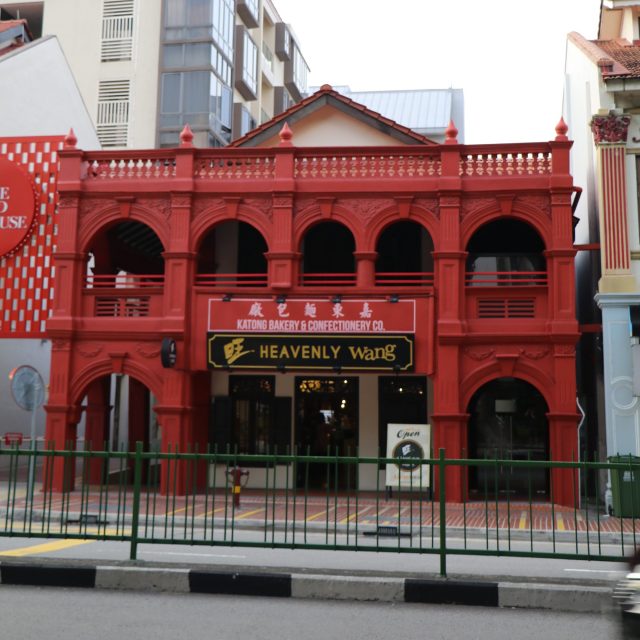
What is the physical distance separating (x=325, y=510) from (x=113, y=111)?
26.5 meters

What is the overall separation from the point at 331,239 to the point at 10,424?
14130 millimetres

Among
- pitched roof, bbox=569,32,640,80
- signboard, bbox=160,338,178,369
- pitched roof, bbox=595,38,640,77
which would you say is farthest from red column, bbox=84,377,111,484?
pitched roof, bbox=595,38,640,77

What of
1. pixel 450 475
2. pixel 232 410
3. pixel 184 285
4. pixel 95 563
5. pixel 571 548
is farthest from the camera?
pixel 232 410

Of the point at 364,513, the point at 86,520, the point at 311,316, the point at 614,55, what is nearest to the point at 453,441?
the point at 364,513

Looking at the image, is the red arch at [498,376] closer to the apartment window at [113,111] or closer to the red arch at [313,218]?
the red arch at [313,218]

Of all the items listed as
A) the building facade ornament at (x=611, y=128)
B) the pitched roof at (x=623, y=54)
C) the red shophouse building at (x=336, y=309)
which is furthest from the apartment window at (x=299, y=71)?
the building facade ornament at (x=611, y=128)

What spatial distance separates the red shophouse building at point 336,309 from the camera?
19297 mm

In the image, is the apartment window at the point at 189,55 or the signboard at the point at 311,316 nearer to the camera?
the signboard at the point at 311,316

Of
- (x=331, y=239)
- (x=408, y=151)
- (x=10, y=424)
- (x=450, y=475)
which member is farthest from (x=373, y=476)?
(x=10, y=424)

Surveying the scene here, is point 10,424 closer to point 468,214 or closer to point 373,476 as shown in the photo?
point 373,476

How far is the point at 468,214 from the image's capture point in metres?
19.8

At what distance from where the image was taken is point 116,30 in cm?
3769

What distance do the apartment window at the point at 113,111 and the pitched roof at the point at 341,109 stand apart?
53.1 ft

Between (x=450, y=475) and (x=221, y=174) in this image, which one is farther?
(x=221, y=174)
